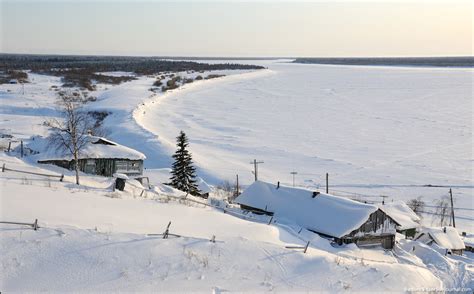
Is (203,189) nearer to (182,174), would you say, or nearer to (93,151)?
(182,174)

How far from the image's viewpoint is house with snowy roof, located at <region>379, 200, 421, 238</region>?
82.4 ft

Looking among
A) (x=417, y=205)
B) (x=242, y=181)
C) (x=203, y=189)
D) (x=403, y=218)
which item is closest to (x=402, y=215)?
(x=403, y=218)

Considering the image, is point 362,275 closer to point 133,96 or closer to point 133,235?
point 133,235

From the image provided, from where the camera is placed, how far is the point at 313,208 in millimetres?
22094

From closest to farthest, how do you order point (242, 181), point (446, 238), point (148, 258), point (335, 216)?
point (148, 258)
point (335, 216)
point (446, 238)
point (242, 181)

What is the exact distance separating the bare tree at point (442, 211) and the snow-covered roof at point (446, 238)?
4.33 m

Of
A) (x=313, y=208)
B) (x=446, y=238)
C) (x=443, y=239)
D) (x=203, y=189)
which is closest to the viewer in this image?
(x=313, y=208)

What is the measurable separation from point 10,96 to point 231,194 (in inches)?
2209

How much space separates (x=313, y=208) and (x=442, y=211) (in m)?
12.0

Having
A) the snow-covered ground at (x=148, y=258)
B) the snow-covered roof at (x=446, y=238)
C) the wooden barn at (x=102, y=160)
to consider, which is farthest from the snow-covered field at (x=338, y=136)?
the snow-covered ground at (x=148, y=258)

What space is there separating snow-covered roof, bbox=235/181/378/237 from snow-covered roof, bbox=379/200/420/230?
4111mm

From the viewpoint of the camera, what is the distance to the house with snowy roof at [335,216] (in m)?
20.5

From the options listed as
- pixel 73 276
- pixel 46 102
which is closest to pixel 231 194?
pixel 73 276

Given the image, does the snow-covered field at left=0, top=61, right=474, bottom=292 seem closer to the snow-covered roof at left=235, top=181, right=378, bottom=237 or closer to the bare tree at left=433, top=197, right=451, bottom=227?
the bare tree at left=433, top=197, right=451, bottom=227
